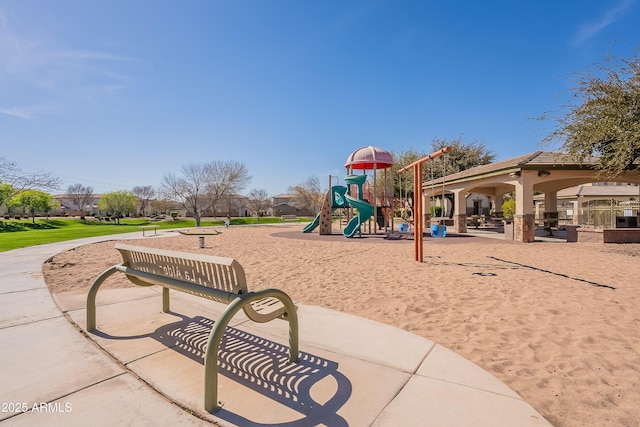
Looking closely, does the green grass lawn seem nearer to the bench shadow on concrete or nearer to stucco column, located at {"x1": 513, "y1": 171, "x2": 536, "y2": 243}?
the bench shadow on concrete

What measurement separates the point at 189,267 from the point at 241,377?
1.23 metres

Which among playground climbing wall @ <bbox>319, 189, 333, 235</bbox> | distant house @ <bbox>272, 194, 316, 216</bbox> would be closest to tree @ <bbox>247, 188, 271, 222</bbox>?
distant house @ <bbox>272, 194, 316, 216</bbox>

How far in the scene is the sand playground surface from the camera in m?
2.70

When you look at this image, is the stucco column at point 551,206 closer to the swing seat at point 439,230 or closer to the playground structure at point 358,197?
the swing seat at point 439,230

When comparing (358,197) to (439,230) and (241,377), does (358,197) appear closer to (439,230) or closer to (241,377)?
(439,230)

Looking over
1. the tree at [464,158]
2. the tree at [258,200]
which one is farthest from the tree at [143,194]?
the tree at [464,158]

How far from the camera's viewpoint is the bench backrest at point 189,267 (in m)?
2.67

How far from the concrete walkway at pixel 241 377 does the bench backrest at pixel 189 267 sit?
2.39ft

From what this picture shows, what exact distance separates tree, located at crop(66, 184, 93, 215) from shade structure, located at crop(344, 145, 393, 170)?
101m

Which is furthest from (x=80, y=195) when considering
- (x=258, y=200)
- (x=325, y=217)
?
(x=325, y=217)

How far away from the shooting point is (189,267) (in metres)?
3.21

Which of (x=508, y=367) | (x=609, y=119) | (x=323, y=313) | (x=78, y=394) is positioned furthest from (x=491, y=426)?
(x=609, y=119)

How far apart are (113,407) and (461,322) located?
3.97m

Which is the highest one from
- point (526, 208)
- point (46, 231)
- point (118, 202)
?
point (118, 202)
